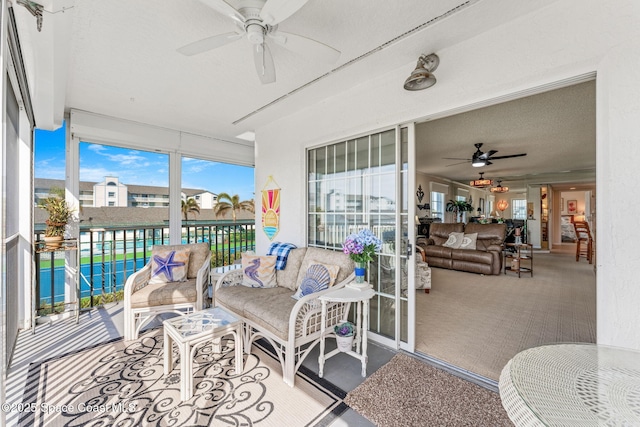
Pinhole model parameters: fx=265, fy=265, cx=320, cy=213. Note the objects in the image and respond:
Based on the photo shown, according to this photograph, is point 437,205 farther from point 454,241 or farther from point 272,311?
point 272,311

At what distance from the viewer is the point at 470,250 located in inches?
222

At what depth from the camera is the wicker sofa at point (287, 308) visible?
2010 mm

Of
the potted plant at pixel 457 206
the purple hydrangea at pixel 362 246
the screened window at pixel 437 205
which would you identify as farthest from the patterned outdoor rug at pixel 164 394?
the potted plant at pixel 457 206

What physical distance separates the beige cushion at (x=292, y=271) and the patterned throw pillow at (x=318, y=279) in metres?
0.35

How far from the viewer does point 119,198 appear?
3861mm

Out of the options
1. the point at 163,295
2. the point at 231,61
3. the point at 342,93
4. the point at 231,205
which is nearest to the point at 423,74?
the point at 342,93

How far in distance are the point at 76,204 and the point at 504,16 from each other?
487 centimetres

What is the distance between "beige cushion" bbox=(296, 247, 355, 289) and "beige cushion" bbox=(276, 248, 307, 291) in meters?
0.07

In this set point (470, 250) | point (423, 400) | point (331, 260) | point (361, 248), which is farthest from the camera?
point (470, 250)

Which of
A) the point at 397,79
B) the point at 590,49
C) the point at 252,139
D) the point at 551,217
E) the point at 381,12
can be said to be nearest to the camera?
the point at 590,49

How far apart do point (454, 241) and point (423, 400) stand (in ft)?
16.3

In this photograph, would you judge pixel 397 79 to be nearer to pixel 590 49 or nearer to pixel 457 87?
pixel 457 87

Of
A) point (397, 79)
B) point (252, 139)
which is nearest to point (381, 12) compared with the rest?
point (397, 79)

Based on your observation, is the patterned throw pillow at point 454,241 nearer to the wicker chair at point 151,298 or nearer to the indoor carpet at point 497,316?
the indoor carpet at point 497,316
